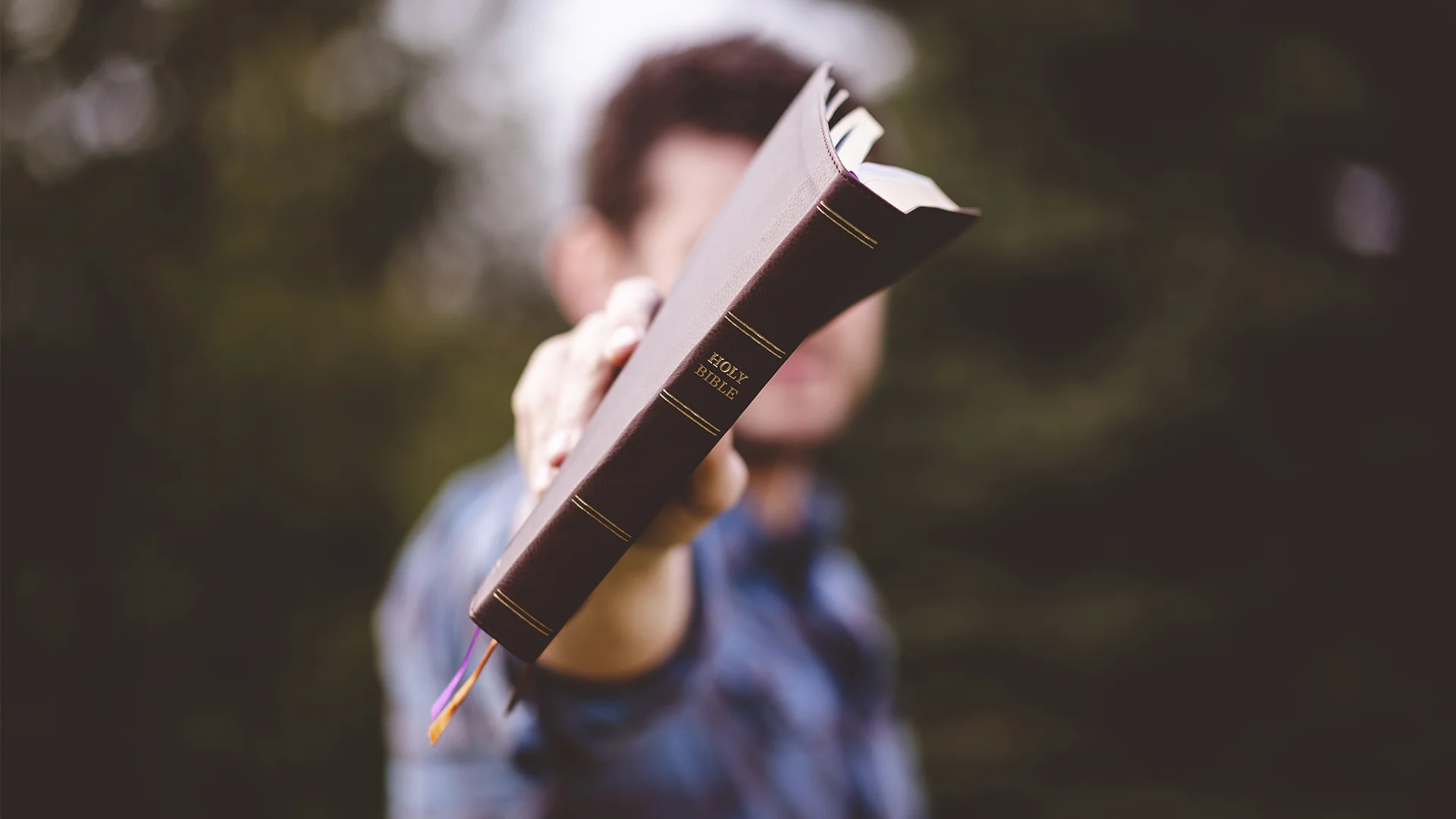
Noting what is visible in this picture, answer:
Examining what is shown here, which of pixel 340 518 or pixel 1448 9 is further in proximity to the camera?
pixel 340 518

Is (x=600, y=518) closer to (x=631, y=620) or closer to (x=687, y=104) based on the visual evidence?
(x=631, y=620)

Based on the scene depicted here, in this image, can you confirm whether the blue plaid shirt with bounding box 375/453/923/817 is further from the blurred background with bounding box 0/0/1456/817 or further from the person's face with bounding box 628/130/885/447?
the blurred background with bounding box 0/0/1456/817

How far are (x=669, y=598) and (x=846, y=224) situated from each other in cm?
62

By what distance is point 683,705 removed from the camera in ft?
5.04

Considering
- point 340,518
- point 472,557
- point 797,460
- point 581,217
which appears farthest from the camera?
point 340,518

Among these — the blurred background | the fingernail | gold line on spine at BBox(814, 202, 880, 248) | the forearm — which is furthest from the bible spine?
the blurred background

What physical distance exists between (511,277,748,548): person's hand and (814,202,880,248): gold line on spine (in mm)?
266

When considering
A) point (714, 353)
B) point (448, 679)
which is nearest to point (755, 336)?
point (714, 353)

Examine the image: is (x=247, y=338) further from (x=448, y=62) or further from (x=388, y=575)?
(x=448, y=62)

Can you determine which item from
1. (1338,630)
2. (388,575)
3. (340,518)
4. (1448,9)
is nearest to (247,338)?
(340,518)

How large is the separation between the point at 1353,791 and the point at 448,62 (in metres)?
8.08

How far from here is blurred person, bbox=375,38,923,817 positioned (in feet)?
3.40

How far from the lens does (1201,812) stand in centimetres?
503

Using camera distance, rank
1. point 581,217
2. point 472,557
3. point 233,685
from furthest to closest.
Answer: point 233,685 < point 581,217 < point 472,557
